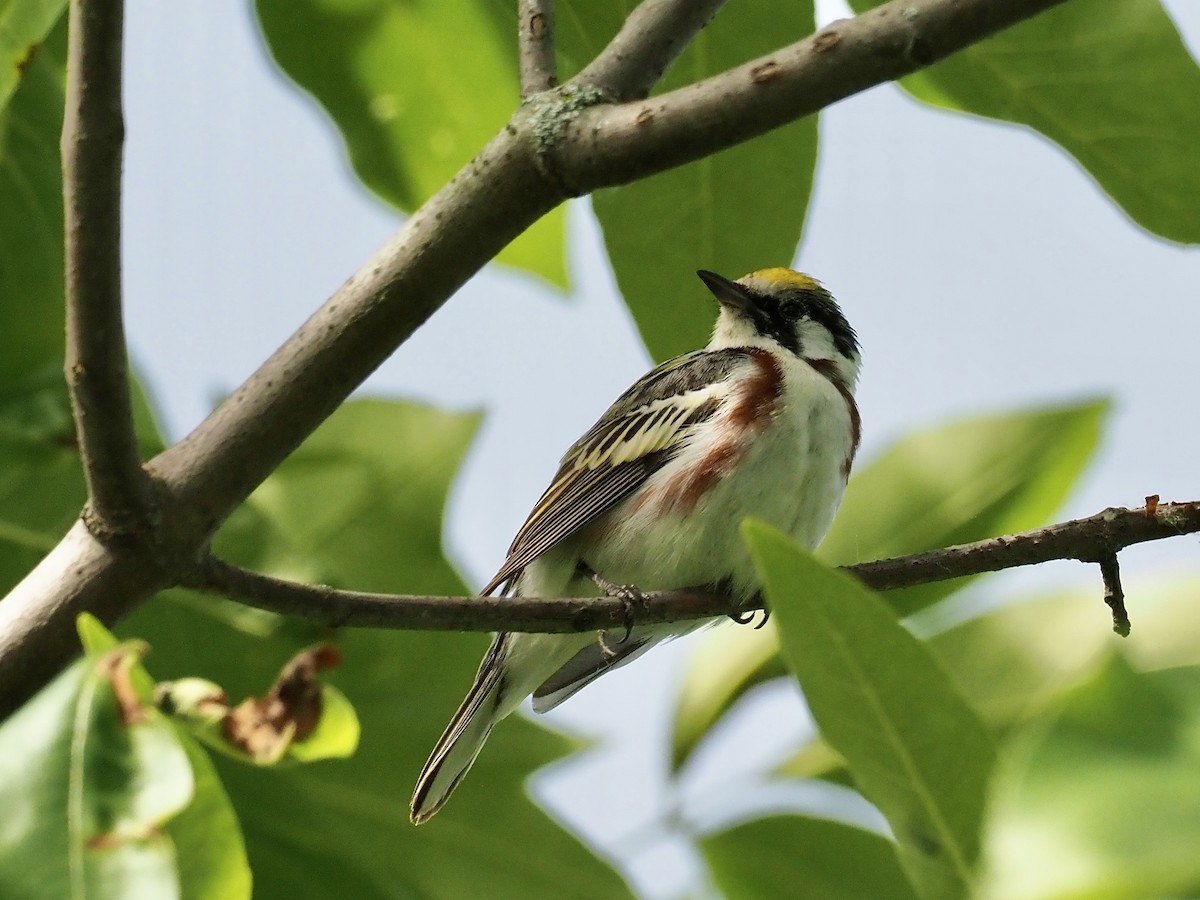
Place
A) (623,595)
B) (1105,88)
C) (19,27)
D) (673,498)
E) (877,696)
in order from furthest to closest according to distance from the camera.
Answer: (673,498), (623,595), (1105,88), (19,27), (877,696)

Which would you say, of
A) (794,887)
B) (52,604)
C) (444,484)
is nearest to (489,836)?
(444,484)

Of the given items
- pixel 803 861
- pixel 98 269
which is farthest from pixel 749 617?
pixel 98 269

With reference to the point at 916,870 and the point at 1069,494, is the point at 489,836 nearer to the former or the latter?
the point at 1069,494

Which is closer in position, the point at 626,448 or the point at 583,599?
the point at 583,599

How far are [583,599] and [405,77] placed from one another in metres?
0.92

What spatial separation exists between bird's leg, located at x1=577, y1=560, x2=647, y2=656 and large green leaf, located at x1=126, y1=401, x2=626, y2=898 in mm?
294

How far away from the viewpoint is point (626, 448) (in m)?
3.14

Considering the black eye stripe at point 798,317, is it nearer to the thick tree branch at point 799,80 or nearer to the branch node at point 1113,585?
the branch node at point 1113,585

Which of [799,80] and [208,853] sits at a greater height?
[799,80]

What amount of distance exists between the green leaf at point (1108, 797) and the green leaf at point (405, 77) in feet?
5.13

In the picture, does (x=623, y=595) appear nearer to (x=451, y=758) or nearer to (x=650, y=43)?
(x=451, y=758)

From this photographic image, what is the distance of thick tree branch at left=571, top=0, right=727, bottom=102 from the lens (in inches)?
69.1

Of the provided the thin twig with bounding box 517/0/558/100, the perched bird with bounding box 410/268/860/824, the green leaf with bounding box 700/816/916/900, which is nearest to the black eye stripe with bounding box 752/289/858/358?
the perched bird with bounding box 410/268/860/824

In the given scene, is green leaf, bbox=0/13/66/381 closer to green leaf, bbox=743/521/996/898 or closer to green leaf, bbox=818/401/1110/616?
green leaf, bbox=818/401/1110/616
